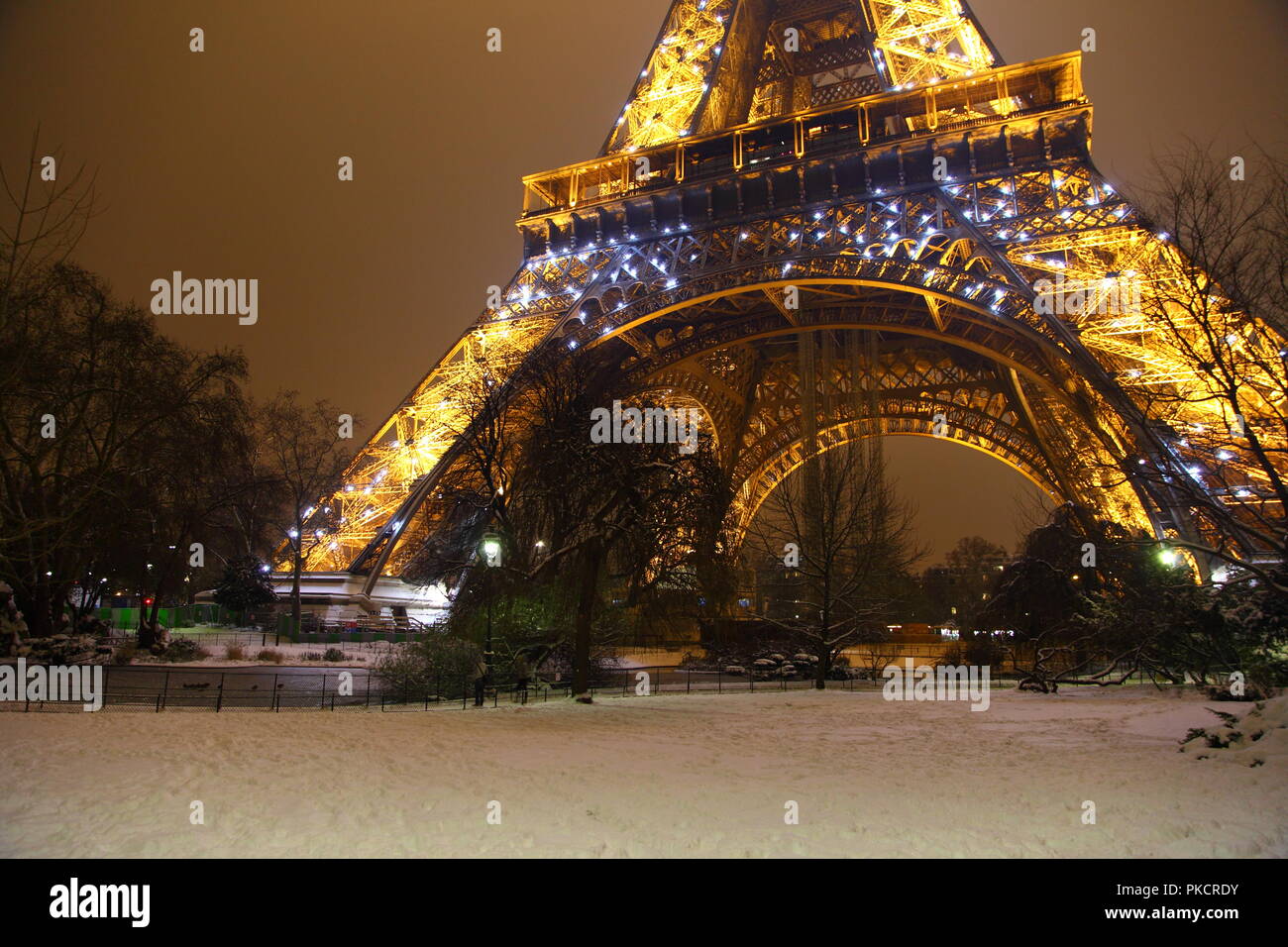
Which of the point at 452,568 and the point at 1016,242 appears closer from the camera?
the point at 452,568

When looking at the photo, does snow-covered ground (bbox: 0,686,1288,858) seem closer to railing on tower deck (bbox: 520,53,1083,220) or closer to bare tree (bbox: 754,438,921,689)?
bare tree (bbox: 754,438,921,689)

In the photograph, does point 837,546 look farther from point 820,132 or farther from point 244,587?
point 244,587

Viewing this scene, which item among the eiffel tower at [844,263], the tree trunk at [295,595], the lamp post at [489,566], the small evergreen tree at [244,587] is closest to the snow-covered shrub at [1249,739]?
the eiffel tower at [844,263]

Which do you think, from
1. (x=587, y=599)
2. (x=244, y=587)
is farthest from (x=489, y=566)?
(x=244, y=587)

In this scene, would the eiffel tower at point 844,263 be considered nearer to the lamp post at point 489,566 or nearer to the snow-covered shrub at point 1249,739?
the snow-covered shrub at point 1249,739

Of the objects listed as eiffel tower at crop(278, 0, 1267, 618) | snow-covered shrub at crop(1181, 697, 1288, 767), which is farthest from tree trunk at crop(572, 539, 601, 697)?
snow-covered shrub at crop(1181, 697, 1288, 767)
